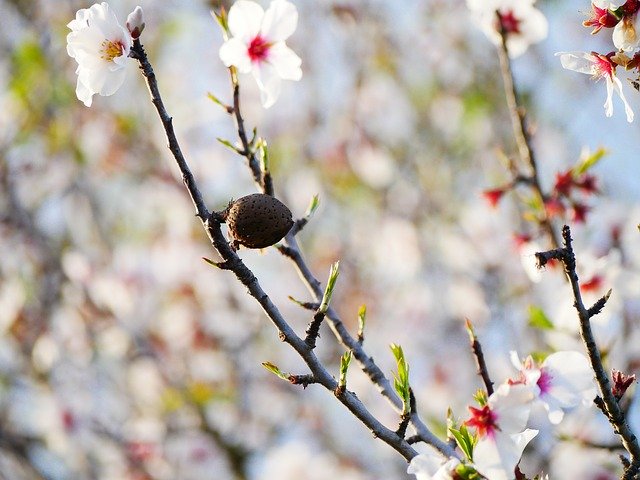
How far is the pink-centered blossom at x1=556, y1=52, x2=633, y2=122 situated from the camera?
1153mm

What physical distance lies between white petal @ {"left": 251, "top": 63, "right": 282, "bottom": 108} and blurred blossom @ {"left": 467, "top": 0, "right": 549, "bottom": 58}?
620mm

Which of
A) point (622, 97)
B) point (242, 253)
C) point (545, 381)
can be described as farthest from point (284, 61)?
point (242, 253)

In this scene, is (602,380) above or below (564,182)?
below

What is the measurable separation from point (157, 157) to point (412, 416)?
4.07 m

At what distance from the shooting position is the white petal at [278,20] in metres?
1.41

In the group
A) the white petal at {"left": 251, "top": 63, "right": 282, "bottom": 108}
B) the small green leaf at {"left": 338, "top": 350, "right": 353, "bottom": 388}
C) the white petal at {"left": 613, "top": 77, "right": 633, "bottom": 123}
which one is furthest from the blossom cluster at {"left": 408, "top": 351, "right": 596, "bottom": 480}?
the white petal at {"left": 251, "top": 63, "right": 282, "bottom": 108}

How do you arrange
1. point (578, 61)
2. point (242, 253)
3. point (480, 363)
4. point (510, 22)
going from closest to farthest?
Result: point (578, 61)
point (480, 363)
point (510, 22)
point (242, 253)

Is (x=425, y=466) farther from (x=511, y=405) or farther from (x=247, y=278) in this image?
(x=247, y=278)

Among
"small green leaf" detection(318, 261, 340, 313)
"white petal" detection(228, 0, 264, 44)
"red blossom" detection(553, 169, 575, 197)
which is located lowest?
"small green leaf" detection(318, 261, 340, 313)

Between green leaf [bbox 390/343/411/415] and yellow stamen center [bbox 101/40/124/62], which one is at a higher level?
yellow stamen center [bbox 101/40/124/62]

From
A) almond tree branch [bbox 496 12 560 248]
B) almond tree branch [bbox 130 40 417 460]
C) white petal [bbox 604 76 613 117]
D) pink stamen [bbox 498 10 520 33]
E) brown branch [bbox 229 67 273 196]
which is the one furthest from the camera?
pink stamen [bbox 498 10 520 33]

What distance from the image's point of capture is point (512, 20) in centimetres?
197

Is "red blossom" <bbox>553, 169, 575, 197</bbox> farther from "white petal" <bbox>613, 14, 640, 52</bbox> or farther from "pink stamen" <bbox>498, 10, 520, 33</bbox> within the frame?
"white petal" <bbox>613, 14, 640, 52</bbox>

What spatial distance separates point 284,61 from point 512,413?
0.73 m
